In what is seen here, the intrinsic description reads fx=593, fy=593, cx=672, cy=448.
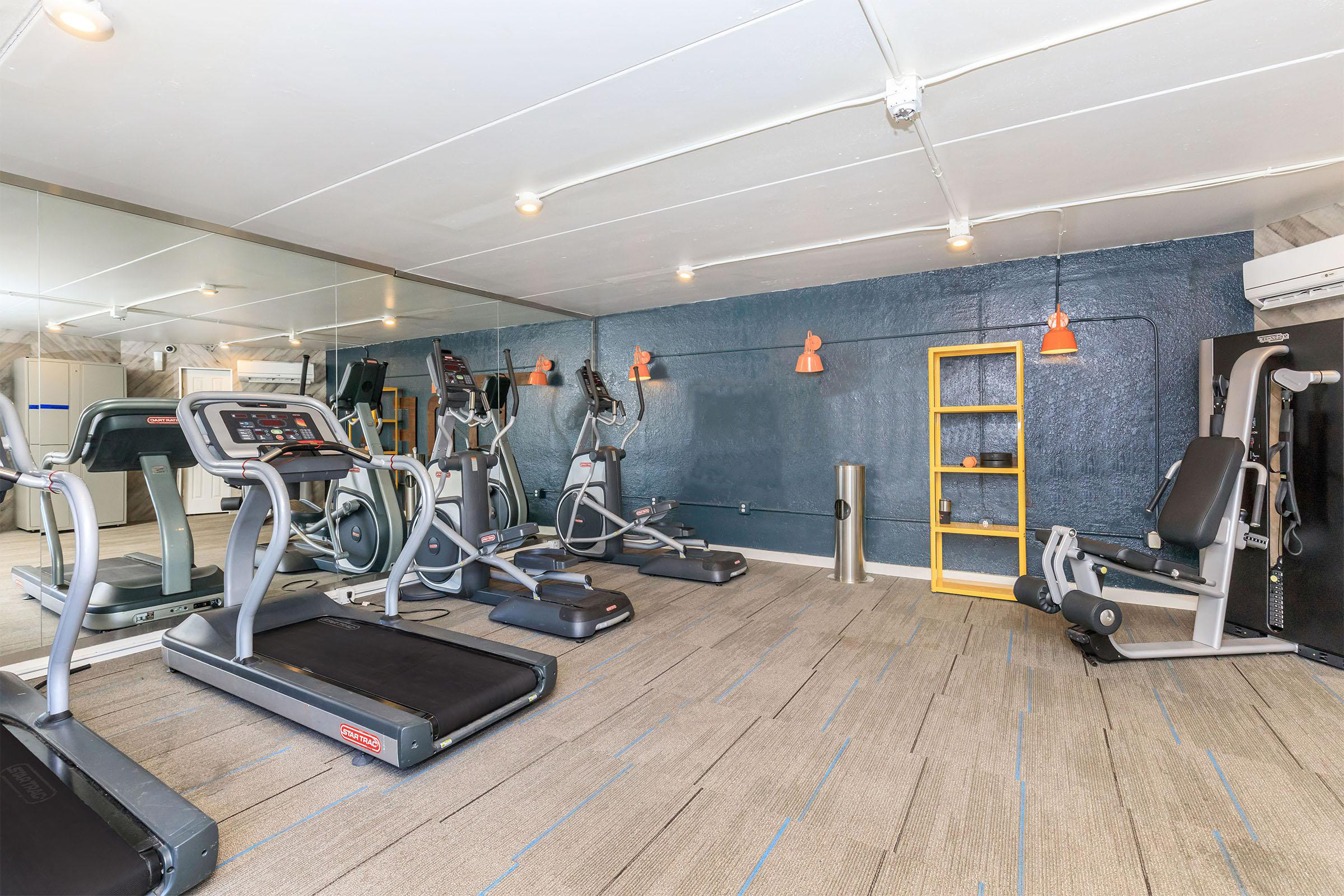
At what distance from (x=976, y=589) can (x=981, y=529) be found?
0.47 metres

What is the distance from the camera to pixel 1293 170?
3.06 metres

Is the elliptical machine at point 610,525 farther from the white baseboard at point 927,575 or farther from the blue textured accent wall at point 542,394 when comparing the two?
the blue textured accent wall at point 542,394

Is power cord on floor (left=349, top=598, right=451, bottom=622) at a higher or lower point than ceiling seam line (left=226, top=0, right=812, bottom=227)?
lower

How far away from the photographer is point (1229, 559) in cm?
324

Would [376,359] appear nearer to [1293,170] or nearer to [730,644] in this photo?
[730,644]

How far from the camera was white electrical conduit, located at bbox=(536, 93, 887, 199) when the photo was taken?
2.46m

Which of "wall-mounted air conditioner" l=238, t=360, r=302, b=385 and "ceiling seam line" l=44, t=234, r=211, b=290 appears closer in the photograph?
"ceiling seam line" l=44, t=234, r=211, b=290

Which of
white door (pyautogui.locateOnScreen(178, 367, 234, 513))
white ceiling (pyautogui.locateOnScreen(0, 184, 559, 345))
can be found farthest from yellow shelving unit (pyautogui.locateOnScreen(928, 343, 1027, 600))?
white door (pyautogui.locateOnScreen(178, 367, 234, 513))

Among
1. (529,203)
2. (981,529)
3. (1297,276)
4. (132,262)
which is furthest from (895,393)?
(132,262)

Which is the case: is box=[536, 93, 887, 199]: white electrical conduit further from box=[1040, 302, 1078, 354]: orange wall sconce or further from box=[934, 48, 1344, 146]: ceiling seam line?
box=[1040, 302, 1078, 354]: orange wall sconce

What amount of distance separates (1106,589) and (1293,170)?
287 cm

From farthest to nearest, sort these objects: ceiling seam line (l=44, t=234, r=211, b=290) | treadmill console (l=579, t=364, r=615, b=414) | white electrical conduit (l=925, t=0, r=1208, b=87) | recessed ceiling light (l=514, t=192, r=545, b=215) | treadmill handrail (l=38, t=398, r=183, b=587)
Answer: treadmill console (l=579, t=364, r=615, b=414)
recessed ceiling light (l=514, t=192, r=545, b=215)
ceiling seam line (l=44, t=234, r=211, b=290)
treadmill handrail (l=38, t=398, r=183, b=587)
white electrical conduit (l=925, t=0, r=1208, b=87)

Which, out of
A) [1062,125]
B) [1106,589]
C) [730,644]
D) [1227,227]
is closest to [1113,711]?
[730,644]

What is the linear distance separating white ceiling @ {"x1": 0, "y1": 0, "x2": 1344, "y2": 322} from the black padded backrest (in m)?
1.45
